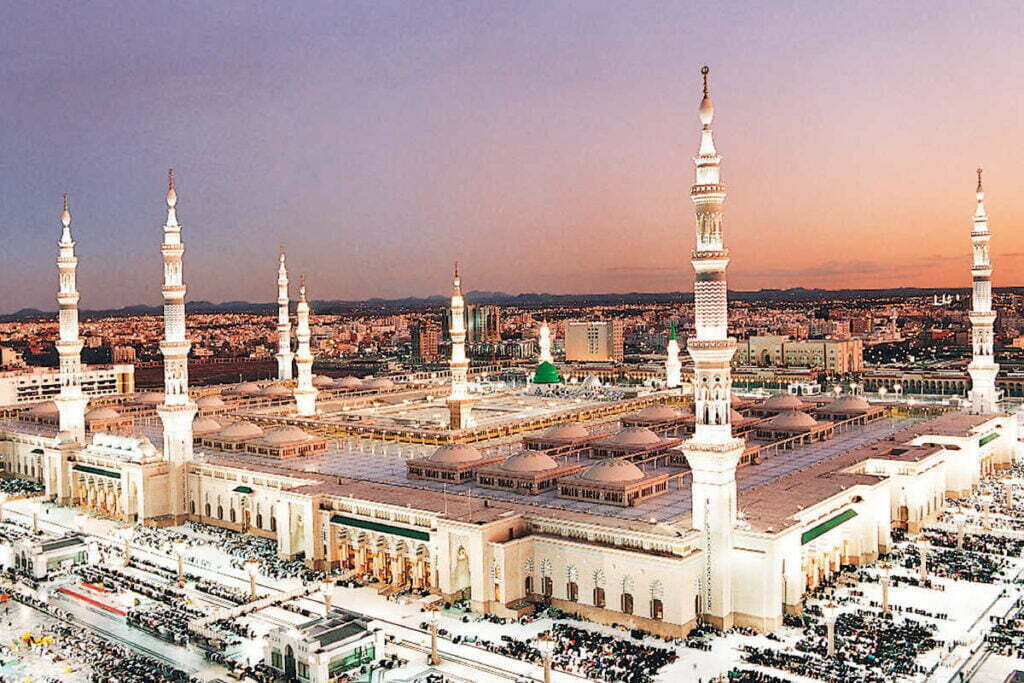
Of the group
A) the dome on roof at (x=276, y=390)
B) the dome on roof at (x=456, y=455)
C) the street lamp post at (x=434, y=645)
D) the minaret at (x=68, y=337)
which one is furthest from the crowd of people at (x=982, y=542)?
the dome on roof at (x=276, y=390)

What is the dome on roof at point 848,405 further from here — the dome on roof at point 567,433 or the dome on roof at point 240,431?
the dome on roof at point 240,431

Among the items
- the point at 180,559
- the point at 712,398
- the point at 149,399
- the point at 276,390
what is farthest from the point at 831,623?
the point at 276,390

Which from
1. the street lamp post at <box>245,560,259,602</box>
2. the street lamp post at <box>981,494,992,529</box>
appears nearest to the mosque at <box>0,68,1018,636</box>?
the street lamp post at <box>981,494,992,529</box>

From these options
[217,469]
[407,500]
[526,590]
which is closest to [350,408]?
[217,469]

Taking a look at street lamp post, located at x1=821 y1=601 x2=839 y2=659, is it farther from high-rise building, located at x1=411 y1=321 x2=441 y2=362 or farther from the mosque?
high-rise building, located at x1=411 y1=321 x2=441 y2=362

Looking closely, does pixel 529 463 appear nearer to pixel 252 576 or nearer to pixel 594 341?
pixel 252 576

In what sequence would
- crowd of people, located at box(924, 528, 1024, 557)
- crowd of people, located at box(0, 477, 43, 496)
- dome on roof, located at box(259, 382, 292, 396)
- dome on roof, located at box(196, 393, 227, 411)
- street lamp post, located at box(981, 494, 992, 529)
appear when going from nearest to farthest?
1. crowd of people, located at box(924, 528, 1024, 557)
2. street lamp post, located at box(981, 494, 992, 529)
3. crowd of people, located at box(0, 477, 43, 496)
4. dome on roof, located at box(196, 393, 227, 411)
5. dome on roof, located at box(259, 382, 292, 396)
